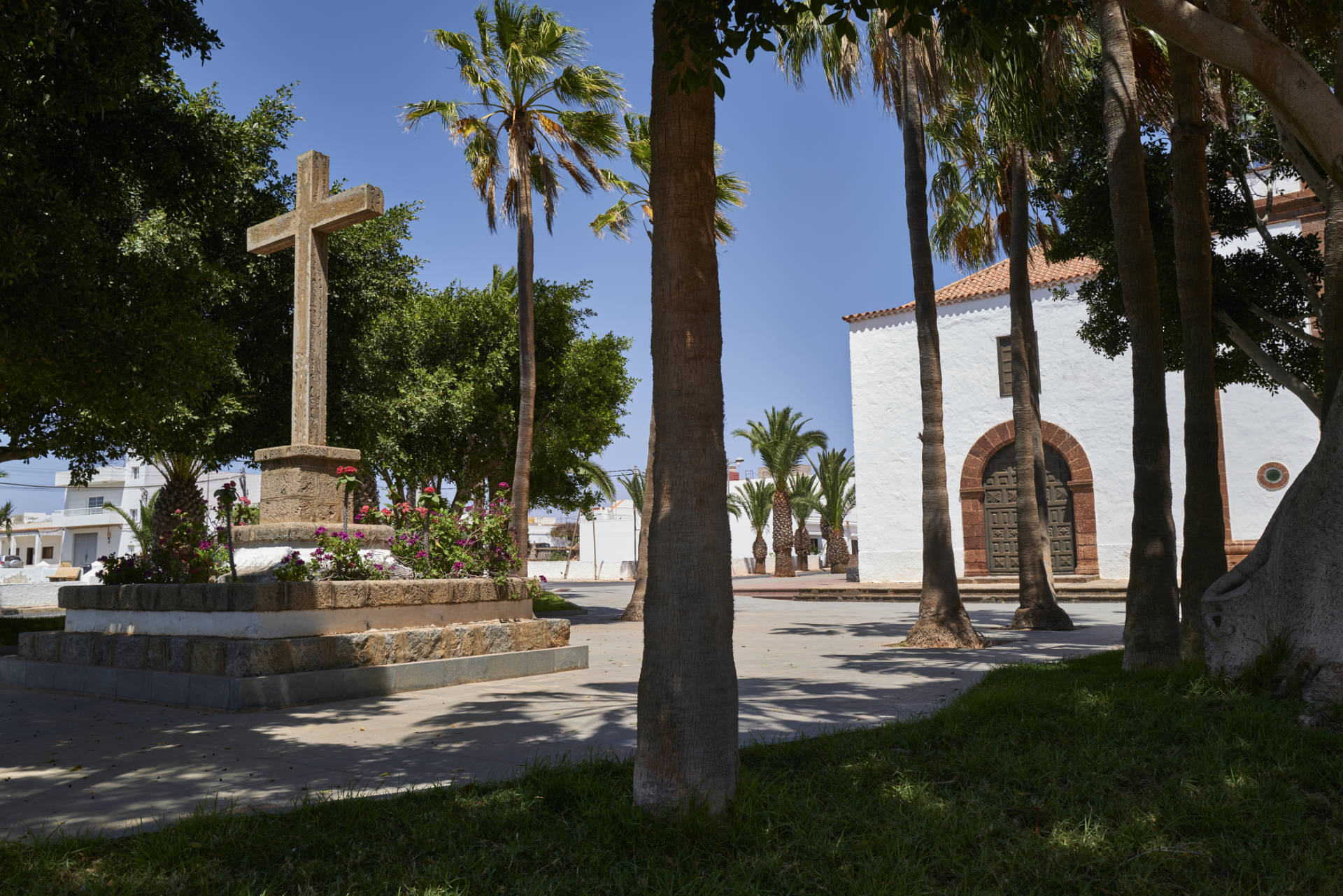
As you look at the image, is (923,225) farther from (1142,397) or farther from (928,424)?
(1142,397)

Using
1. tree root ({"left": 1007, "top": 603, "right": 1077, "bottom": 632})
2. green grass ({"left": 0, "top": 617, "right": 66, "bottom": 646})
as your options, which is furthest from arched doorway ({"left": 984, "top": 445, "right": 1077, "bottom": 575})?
green grass ({"left": 0, "top": 617, "right": 66, "bottom": 646})

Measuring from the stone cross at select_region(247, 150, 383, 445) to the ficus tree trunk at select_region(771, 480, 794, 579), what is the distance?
1285 inches

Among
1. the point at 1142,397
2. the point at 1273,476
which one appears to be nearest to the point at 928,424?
the point at 1142,397

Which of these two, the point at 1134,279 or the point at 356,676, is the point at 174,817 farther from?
the point at 1134,279

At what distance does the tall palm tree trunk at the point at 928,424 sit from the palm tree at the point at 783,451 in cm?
2940

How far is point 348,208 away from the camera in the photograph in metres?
9.37

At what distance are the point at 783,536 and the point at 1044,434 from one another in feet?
57.7

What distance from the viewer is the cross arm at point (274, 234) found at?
32.4 feet

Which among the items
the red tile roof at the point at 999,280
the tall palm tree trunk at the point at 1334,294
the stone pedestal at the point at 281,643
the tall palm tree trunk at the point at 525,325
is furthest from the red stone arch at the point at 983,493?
Result: the stone pedestal at the point at 281,643

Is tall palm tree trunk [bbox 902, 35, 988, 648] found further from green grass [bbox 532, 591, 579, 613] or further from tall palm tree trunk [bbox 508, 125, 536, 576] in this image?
green grass [bbox 532, 591, 579, 613]

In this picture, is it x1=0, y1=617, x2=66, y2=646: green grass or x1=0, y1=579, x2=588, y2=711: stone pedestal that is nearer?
x1=0, y1=579, x2=588, y2=711: stone pedestal

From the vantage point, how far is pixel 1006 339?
2550cm

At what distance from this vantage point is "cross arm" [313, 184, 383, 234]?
932 centimetres

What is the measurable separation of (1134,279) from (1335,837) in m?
4.94
